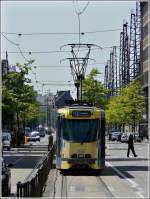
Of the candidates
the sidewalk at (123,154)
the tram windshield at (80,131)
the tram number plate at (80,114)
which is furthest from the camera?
the sidewalk at (123,154)

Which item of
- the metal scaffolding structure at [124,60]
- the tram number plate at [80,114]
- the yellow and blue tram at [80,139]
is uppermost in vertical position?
the metal scaffolding structure at [124,60]

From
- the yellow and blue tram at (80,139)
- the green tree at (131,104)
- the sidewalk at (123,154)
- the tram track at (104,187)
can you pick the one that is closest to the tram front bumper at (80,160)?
the yellow and blue tram at (80,139)

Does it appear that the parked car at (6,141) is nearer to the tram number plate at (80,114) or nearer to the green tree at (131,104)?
the tram number plate at (80,114)

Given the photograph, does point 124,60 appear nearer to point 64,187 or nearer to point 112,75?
point 112,75

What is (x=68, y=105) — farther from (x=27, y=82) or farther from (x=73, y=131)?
(x=27, y=82)

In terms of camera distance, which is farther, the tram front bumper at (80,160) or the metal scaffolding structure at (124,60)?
the metal scaffolding structure at (124,60)

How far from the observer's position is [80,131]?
101 feet

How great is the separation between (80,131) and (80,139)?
13.7 inches

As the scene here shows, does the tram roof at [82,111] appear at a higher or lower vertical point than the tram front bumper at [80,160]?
higher

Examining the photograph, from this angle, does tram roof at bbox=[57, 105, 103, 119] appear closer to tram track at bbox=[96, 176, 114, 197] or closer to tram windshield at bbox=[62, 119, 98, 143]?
tram windshield at bbox=[62, 119, 98, 143]

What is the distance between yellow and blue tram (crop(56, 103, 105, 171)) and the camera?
30.6 m

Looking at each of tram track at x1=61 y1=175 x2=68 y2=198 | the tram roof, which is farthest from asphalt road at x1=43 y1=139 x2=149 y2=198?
the tram roof

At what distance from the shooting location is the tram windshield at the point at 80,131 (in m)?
30.7

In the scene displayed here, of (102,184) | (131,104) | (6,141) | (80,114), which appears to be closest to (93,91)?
(131,104)
